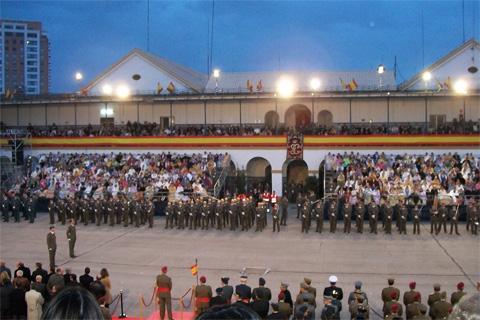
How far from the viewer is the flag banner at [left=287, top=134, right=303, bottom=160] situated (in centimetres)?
3288

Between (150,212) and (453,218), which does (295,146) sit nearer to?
(150,212)

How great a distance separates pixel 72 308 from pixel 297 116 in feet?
116

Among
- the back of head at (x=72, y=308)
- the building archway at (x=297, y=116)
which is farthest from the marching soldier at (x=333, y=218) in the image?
the back of head at (x=72, y=308)

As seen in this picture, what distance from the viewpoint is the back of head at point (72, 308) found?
240 cm

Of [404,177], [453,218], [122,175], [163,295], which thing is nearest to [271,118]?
[122,175]

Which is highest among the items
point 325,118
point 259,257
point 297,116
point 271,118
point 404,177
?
point 297,116

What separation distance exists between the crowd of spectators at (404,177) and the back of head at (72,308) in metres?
23.9

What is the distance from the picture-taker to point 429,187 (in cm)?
2658

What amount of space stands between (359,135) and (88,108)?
20.8 metres

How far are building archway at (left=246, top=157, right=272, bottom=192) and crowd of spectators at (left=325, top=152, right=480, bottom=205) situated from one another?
519 cm

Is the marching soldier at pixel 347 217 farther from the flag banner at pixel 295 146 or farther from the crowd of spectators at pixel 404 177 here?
the flag banner at pixel 295 146

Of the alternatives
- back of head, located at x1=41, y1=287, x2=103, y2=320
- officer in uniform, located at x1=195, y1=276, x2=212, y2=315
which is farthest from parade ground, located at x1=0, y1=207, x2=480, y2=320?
back of head, located at x1=41, y1=287, x2=103, y2=320

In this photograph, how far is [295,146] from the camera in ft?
108

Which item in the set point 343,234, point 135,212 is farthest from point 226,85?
point 343,234
